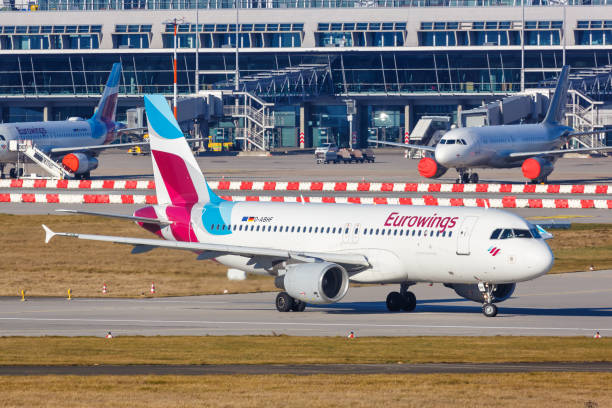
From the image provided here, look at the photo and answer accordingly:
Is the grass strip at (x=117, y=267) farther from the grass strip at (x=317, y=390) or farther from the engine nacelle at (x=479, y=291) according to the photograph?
the grass strip at (x=317, y=390)

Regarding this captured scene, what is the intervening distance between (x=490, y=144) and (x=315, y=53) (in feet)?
266

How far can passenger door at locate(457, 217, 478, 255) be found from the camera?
37156mm

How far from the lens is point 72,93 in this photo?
17762 centimetres

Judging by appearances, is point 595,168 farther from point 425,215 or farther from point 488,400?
point 488,400

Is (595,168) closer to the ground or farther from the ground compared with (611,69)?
closer to the ground

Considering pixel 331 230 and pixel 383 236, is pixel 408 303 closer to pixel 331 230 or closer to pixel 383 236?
pixel 383 236

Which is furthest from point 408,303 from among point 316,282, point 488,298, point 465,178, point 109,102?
point 109,102

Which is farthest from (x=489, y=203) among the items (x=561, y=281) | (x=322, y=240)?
(x=322, y=240)

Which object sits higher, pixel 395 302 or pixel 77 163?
pixel 77 163

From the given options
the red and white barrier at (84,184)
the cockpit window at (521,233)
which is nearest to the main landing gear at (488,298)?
the cockpit window at (521,233)

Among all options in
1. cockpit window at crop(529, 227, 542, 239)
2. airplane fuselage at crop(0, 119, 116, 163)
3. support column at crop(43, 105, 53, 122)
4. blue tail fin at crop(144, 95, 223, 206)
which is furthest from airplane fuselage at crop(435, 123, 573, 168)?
support column at crop(43, 105, 53, 122)

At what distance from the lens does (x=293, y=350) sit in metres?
30.6

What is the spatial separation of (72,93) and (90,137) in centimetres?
7149

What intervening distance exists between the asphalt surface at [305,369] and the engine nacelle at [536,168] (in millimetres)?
66160
